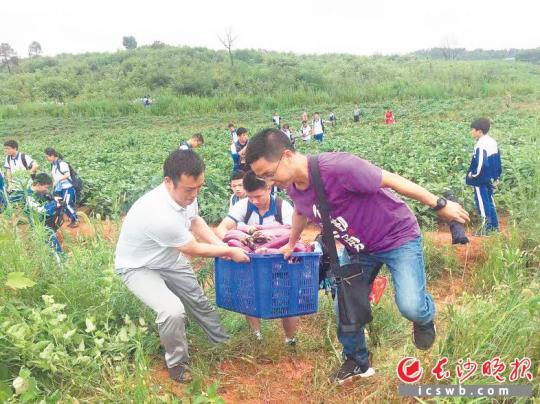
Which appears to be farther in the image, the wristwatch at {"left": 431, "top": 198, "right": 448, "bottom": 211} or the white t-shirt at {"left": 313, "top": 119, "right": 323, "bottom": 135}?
the white t-shirt at {"left": 313, "top": 119, "right": 323, "bottom": 135}

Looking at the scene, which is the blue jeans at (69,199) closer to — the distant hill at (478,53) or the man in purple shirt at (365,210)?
the man in purple shirt at (365,210)

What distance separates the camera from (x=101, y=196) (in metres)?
9.50

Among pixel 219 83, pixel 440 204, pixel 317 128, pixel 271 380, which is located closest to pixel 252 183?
pixel 271 380

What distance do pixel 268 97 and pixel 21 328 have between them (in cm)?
3405

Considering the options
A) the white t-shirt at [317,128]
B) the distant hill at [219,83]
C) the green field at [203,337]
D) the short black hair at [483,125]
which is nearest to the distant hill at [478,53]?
the distant hill at [219,83]

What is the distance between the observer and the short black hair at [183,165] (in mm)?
3273

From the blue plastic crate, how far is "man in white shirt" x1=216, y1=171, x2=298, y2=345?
517mm

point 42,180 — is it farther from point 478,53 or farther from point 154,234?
point 478,53

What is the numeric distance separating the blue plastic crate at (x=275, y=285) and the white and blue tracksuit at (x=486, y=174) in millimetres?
4287

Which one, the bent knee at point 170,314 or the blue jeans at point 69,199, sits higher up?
the bent knee at point 170,314

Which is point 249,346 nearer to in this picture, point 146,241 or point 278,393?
point 278,393

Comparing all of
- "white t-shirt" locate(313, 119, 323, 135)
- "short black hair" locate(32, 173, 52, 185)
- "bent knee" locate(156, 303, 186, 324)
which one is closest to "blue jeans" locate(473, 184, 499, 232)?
"bent knee" locate(156, 303, 186, 324)

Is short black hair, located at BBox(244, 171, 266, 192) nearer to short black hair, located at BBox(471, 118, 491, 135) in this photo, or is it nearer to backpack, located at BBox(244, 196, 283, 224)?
backpack, located at BBox(244, 196, 283, 224)

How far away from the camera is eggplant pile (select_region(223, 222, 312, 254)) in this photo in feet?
11.7
